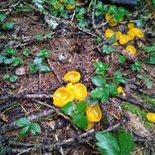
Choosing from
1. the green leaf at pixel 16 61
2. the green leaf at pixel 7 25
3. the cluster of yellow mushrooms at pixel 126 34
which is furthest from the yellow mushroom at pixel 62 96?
the green leaf at pixel 7 25

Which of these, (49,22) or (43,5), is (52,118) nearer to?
(49,22)

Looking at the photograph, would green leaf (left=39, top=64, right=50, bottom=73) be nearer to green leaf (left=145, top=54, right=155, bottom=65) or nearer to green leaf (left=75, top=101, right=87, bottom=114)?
green leaf (left=75, top=101, right=87, bottom=114)

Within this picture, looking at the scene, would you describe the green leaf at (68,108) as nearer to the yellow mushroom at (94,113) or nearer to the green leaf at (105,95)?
the yellow mushroom at (94,113)

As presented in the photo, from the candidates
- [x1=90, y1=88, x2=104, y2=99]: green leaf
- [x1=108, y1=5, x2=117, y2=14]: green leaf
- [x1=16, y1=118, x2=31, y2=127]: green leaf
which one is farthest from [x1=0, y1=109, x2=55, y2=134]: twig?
[x1=108, y1=5, x2=117, y2=14]: green leaf

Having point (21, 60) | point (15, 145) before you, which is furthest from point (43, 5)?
point (15, 145)

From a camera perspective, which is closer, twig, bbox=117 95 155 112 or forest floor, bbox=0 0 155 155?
forest floor, bbox=0 0 155 155

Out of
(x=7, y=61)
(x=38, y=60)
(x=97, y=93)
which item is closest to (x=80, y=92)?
(x=97, y=93)
